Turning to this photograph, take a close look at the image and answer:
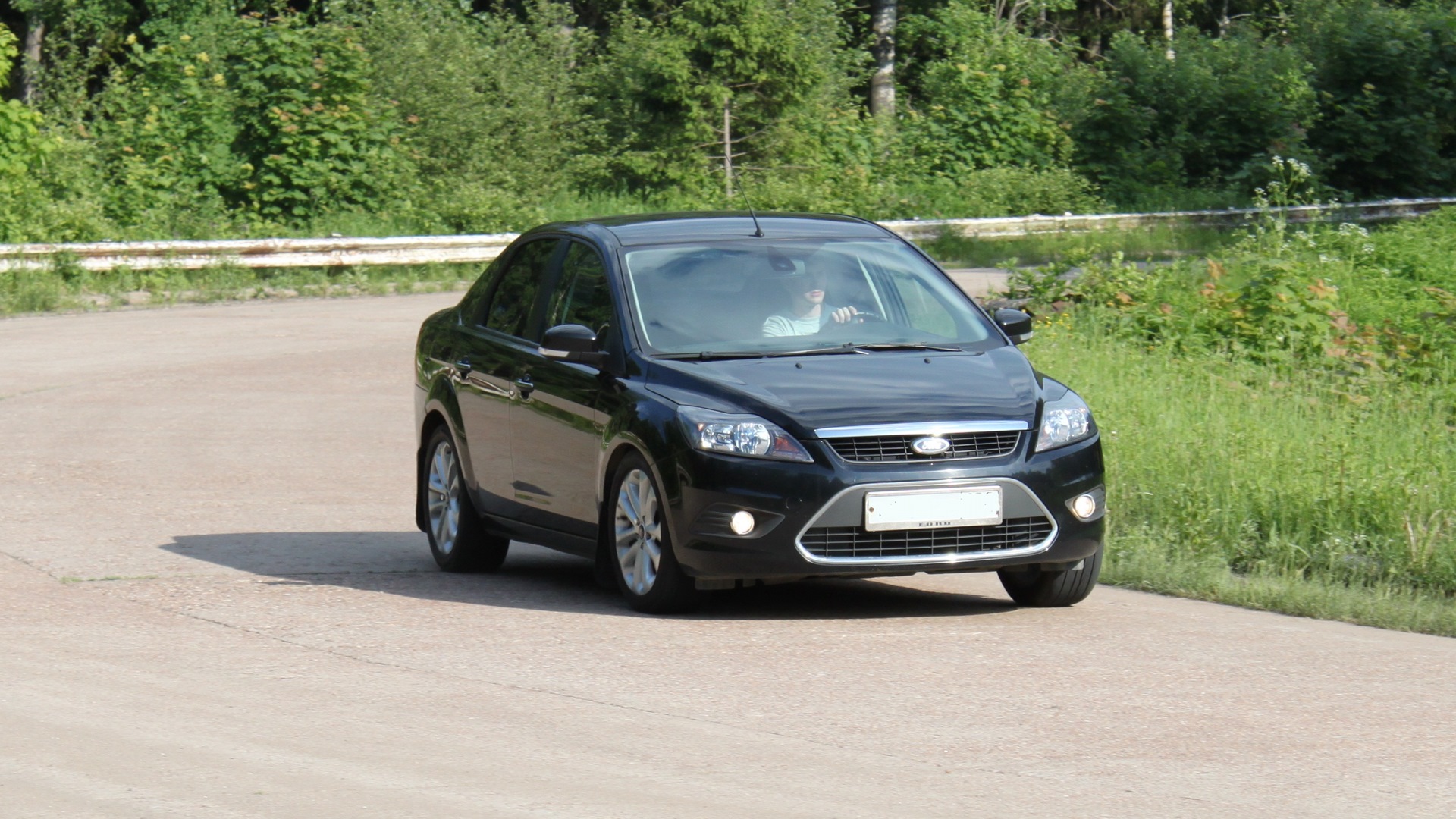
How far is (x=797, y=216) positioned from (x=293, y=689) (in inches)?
154

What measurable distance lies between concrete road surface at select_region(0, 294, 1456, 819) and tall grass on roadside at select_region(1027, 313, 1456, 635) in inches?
14.2

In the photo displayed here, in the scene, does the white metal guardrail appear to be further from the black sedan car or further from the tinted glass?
the tinted glass

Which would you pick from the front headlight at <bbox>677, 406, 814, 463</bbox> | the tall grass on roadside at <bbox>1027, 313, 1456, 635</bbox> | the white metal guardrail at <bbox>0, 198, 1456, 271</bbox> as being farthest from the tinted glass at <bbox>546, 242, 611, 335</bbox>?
the white metal guardrail at <bbox>0, 198, 1456, 271</bbox>

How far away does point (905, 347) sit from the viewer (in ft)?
30.1

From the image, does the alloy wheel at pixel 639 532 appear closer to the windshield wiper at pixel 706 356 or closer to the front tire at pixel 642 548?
the front tire at pixel 642 548

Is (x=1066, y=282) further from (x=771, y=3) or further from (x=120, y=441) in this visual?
(x=771, y=3)

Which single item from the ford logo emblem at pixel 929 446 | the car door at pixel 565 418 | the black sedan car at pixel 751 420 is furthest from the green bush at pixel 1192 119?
the ford logo emblem at pixel 929 446

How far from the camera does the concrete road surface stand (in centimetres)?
571

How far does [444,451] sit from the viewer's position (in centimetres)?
1080

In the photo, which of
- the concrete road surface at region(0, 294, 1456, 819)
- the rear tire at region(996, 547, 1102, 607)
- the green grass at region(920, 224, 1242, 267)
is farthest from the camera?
the green grass at region(920, 224, 1242, 267)

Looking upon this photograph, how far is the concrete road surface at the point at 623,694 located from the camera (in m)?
5.71

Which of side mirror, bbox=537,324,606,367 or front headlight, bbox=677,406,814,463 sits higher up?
side mirror, bbox=537,324,606,367

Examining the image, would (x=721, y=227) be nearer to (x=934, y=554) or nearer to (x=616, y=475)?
(x=616, y=475)

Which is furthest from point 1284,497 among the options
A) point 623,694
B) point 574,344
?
point 623,694
